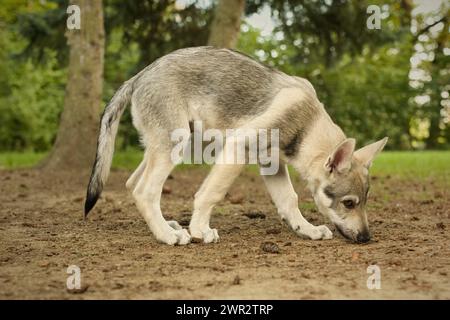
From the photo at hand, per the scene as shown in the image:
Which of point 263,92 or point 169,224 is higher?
point 263,92

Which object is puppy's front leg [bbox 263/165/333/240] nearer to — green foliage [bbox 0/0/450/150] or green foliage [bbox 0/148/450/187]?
green foliage [bbox 0/148/450/187]

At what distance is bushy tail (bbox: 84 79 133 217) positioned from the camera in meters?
5.74

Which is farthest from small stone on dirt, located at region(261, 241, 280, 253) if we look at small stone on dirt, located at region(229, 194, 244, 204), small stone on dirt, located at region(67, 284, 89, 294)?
small stone on dirt, located at region(229, 194, 244, 204)

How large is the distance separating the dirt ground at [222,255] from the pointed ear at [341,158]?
67cm

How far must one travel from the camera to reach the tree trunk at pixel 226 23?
1299cm

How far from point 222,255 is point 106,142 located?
5.64 ft

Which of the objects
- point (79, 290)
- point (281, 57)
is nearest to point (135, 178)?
point (79, 290)

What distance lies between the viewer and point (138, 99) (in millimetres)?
5980

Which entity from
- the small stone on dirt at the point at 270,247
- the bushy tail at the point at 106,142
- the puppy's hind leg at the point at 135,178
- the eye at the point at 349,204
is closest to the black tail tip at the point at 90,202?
the bushy tail at the point at 106,142

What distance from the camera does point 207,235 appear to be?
5.70 m

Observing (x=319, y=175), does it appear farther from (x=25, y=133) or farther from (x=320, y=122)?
(x=25, y=133)

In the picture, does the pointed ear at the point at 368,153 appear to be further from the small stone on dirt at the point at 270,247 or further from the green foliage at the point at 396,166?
Result: the green foliage at the point at 396,166

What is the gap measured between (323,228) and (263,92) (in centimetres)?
139
